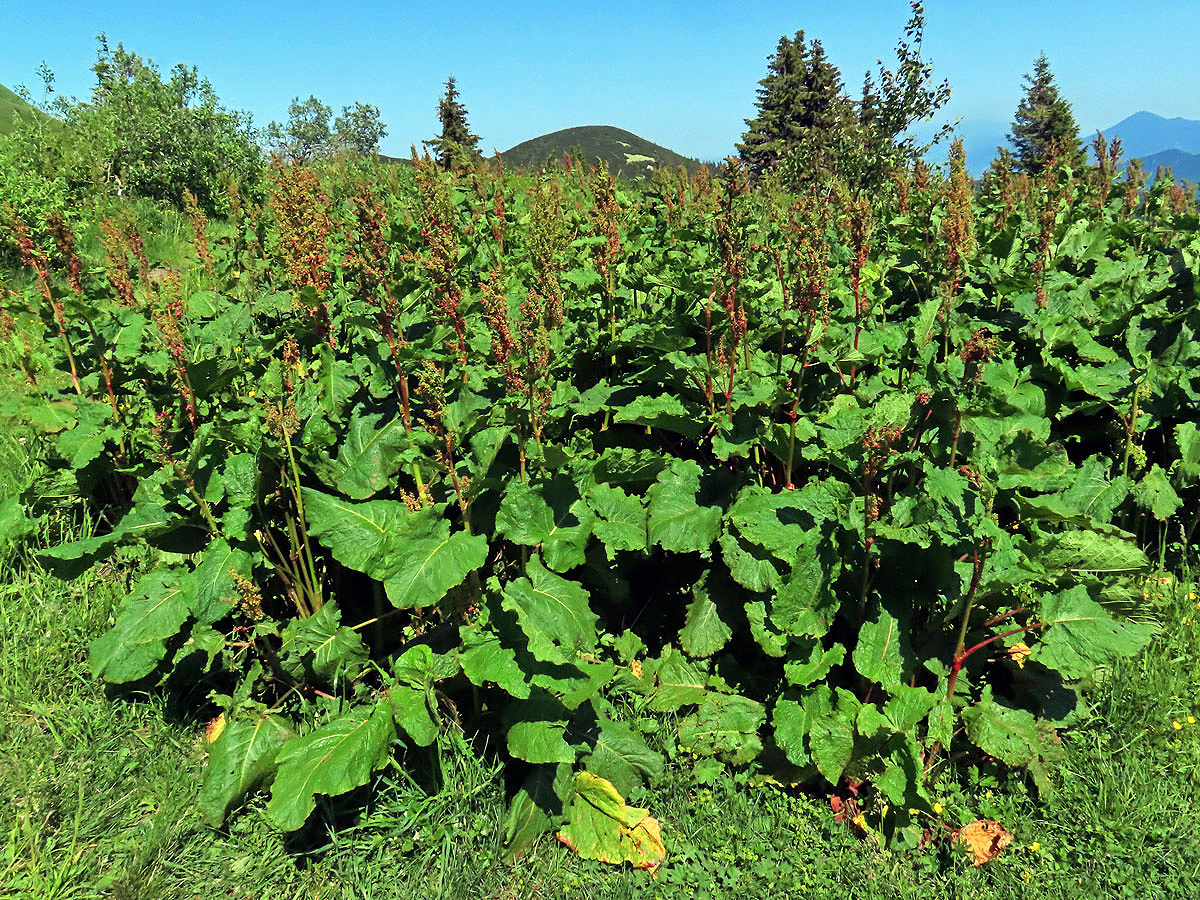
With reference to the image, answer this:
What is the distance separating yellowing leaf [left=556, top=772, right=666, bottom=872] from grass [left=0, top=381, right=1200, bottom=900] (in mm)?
59

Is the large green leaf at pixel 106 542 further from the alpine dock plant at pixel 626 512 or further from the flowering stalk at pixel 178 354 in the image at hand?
the flowering stalk at pixel 178 354

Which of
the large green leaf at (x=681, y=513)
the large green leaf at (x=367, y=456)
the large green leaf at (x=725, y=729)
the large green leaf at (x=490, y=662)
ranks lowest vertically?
the large green leaf at (x=725, y=729)

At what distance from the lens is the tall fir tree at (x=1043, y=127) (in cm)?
876

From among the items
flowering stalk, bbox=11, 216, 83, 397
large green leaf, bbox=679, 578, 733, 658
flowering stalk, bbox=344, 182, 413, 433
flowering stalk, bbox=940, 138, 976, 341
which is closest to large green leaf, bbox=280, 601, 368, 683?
flowering stalk, bbox=344, 182, 413, 433

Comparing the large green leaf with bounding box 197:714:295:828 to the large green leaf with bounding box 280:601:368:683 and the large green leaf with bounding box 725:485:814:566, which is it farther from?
the large green leaf with bounding box 725:485:814:566

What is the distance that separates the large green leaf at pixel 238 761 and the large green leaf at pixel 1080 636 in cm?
307

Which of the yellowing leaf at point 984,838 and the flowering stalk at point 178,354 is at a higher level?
the flowering stalk at point 178,354

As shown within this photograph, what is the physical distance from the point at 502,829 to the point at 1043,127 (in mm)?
47853

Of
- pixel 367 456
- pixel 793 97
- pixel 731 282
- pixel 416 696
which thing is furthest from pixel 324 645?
pixel 793 97

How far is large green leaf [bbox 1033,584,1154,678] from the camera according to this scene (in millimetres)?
2689

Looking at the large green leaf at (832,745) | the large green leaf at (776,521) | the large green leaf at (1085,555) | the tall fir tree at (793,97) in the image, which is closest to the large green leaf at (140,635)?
the large green leaf at (776,521)

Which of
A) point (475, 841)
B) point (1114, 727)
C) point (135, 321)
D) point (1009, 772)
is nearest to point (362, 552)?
point (475, 841)

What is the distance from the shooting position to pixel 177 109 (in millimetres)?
17453

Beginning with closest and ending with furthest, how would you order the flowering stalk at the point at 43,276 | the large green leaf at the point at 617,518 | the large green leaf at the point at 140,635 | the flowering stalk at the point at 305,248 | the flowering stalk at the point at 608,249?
the large green leaf at the point at 140,635
the large green leaf at the point at 617,518
the flowering stalk at the point at 305,248
the flowering stalk at the point at 43,276
the flowering stalk at the point at 608,249
